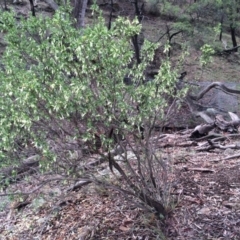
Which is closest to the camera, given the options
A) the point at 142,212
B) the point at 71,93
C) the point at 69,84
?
the point at 71,93

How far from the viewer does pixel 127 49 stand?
11.2ft

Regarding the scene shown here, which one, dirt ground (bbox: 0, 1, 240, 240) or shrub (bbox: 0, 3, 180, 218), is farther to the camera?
dirt ground (bbox: 0, 1, 240, 240)

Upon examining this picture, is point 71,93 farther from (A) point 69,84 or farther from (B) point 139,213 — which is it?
(B) point 139,213

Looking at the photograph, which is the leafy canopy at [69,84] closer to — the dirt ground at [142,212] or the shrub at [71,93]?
the shrub at [71,93]

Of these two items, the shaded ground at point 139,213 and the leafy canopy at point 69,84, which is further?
the shaded ground at point 139,213

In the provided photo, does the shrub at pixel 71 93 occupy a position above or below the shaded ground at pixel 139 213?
above

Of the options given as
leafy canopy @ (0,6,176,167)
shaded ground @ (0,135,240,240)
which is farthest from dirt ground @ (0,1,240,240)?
leafy canopy @ (0,6,176,167)

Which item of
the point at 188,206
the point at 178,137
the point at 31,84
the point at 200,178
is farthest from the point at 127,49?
the point at 178,137

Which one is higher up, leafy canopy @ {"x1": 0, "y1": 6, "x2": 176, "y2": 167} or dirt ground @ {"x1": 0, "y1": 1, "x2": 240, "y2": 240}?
leafy canopy @ {"x1": 0, "y1": 6, "x2": 176, "y2": 167}

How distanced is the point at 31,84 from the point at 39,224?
235 cm

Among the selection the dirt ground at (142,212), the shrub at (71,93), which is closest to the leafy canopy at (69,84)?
the shrub at (71,93)

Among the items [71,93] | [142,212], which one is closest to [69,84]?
[71,93]

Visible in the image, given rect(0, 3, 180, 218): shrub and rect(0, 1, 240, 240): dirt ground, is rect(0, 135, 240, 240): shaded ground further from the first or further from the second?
rect(0, 3, 180, 218): shrub

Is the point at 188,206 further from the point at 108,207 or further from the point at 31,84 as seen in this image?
the point at 31,84
